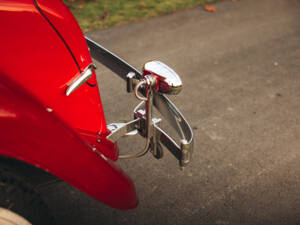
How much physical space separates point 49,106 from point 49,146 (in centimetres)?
27

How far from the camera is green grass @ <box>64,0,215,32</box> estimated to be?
4.80 meters

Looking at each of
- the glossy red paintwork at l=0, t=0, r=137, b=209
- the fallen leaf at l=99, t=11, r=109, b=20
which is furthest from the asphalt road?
the glossy red paintwork at l=0, t=0, r=137, b=209

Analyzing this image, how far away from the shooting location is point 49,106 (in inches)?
66.6

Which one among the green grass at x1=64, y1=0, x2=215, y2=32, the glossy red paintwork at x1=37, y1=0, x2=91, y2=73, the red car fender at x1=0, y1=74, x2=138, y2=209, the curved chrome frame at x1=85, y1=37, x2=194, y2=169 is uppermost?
the glossy red paintwork at x1=37, y1=0, x2=91, y2=73

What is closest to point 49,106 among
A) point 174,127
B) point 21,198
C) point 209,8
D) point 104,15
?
point 21,198

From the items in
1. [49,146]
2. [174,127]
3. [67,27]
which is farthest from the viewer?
[174,127]

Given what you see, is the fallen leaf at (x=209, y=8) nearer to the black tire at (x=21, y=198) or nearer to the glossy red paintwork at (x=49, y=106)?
the glossy red paintwork at (x=49, y=106)

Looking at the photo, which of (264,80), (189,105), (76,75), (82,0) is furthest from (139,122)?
(82,0)

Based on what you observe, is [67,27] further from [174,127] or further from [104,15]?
[104,15]

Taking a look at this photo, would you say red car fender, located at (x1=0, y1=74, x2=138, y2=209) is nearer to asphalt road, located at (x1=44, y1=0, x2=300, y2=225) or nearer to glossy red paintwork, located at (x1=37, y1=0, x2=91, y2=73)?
glossy red paintwork, located at (x1=37, y1=0, x2=91, y2=73)

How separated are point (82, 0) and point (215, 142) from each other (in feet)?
11.5

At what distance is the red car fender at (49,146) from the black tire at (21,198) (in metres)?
0.17

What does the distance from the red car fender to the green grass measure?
330cm

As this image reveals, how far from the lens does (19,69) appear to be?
1.56m
